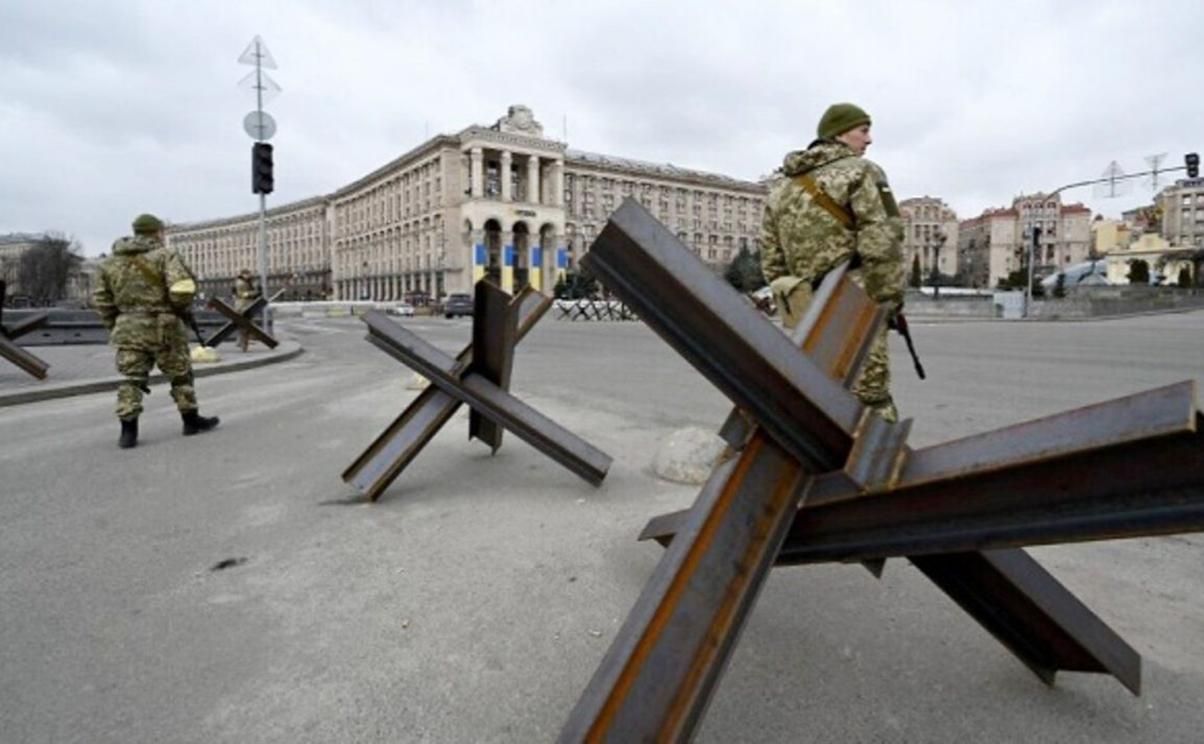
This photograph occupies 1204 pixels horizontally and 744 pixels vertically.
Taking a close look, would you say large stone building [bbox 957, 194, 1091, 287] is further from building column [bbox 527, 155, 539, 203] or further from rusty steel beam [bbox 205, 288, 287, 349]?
rusty steel beam [bbox 205, 288, 287, 349]

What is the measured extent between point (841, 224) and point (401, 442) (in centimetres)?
266

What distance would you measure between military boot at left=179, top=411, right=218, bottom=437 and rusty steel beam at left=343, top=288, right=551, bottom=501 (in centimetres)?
283

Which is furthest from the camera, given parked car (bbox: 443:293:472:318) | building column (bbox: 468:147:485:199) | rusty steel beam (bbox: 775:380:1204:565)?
building column (bbox: 468:147:485:199)

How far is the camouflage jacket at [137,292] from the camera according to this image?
17.3 ft

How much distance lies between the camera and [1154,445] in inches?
31.6

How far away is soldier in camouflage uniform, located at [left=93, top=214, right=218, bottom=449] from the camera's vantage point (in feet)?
17.1

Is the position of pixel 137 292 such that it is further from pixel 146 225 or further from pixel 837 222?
pixel 837 222

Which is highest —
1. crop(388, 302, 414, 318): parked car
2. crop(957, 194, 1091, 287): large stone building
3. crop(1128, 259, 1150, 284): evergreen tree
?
crop(957, 194, 1091, 287): large stone building

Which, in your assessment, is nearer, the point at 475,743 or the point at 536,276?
the point at 475,743

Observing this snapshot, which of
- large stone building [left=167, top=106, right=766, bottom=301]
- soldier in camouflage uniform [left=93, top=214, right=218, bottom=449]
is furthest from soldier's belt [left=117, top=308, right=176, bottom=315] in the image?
large stone building [left=167, top=106, right=766, bottom=301]

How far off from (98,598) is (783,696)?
8.62ft

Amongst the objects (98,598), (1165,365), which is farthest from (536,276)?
(98,598)

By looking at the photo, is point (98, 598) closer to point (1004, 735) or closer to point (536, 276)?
point (1004, 735)

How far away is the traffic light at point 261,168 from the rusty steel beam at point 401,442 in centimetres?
1145
